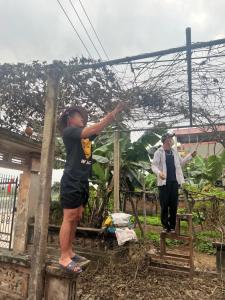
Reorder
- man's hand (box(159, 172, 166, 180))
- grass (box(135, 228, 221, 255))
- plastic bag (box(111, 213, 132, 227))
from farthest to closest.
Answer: grass (box(135, 228, 221, 255))
plastic bag (box(111, 213, 132, 227))
man's hand (box(159, 172, 166, 180))

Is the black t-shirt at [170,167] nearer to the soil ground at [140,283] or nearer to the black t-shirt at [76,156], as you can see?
the soil ground at [140,283]

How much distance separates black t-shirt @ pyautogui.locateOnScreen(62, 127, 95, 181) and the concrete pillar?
2680mm

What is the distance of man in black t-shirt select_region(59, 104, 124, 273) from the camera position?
272 cm

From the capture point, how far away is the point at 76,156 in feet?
9.43

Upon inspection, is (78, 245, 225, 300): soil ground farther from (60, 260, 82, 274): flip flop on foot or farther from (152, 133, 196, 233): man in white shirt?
(60, 260, 82, 274): flip flop on foot

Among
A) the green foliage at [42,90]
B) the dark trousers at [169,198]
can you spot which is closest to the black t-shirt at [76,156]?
the green foliage at [42,90]

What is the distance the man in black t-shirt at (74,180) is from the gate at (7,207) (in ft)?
12.4

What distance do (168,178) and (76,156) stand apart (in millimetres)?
2581

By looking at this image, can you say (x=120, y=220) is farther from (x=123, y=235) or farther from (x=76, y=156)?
(x=76, y=156)

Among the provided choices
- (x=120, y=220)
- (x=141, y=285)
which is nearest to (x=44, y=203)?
(x=120, y=220)

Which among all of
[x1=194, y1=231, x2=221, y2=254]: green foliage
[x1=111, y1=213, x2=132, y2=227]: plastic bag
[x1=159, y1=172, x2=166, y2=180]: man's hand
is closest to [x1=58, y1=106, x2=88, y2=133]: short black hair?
[x1=159, y1=172, x2=166, y2=180]: man's hand

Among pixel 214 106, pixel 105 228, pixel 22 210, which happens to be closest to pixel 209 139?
pixel 214 106

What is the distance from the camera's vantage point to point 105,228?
20.0 feet

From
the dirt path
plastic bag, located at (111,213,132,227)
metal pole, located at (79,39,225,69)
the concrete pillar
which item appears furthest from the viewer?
plastic bag, located at (111,213,132,227)
